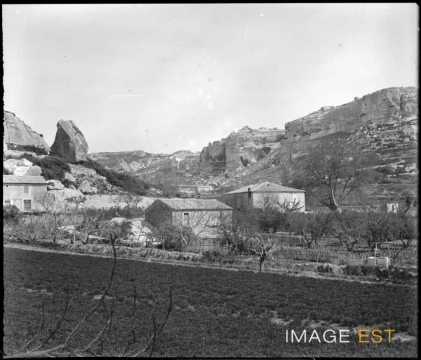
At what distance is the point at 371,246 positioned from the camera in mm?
21984

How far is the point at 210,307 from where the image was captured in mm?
10586

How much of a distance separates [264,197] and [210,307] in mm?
29996

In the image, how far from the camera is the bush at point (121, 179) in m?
59.3

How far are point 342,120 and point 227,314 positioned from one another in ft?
319

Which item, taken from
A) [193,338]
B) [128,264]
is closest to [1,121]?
[193,338]

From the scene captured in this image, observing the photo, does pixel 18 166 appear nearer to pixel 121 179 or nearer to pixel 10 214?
pixel 121 179

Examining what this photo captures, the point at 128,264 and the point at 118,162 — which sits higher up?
the point at 118,162

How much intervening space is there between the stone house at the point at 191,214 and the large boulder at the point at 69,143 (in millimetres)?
36952

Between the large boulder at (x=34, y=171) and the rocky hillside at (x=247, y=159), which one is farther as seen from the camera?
the rocky hillside at (x=247, y=159)

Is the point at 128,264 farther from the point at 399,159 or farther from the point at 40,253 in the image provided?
the point at 399,159

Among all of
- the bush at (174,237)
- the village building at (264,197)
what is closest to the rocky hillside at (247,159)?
the village building at (264,197)

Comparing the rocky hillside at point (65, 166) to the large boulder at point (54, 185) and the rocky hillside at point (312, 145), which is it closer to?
the large boulder at point (54, 185)

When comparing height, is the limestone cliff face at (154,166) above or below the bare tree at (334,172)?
above

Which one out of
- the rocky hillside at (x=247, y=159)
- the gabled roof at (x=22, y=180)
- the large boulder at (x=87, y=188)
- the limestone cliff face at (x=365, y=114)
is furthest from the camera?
the limestone cliff face at (x=365, y=114)
